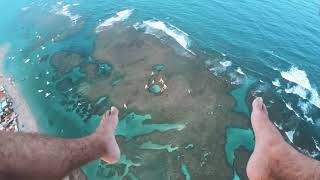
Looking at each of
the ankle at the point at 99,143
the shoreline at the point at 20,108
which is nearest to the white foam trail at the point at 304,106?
the shoreline at the point at 20,108

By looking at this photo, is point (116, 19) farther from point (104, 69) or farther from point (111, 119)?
point (111, 119)


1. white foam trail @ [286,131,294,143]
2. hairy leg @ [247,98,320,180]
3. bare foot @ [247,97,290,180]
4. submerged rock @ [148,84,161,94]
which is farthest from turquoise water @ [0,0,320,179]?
hairy leg @ [247,98,320,180]

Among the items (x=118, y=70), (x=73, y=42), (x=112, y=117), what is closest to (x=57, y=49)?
(x=73, y=42)

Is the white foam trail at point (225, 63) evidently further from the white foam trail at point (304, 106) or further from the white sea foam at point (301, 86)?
the white foam trail at point (304, 106)

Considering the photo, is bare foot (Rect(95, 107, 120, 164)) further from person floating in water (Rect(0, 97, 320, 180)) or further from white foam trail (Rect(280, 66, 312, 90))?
white foam trail (Rect(280, 66, 312, 90))

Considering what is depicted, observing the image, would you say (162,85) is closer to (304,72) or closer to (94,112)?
(94,112)

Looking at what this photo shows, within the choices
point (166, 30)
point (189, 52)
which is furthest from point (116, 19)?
point (189, 52)

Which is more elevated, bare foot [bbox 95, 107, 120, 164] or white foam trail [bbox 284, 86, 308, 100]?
bare foot [bbox 95, 107, 120, 164]

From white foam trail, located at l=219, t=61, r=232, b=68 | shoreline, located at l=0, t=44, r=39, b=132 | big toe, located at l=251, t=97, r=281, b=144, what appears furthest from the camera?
white foam trail, located at l=219, t=61, r=232, b=68
